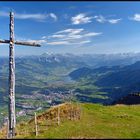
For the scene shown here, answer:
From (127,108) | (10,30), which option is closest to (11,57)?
(10,30)

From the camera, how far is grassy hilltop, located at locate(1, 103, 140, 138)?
1475 inches

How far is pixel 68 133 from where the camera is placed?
38000 millimetres

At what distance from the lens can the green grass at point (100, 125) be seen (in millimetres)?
37500

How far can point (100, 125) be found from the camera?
1730 inches

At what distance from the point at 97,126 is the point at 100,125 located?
957mm

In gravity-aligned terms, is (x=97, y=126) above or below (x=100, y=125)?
below

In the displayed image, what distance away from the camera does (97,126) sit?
43.1 metres

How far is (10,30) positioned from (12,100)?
741cm

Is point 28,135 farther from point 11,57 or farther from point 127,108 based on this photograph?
point 127,108

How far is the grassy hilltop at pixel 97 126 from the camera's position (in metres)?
37.5

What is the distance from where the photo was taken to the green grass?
1476 inches

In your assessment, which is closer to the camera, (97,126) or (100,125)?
(97,126)

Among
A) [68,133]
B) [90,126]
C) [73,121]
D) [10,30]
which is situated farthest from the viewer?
[73,121]

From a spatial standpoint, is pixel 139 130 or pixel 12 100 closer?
pixel 12 100
